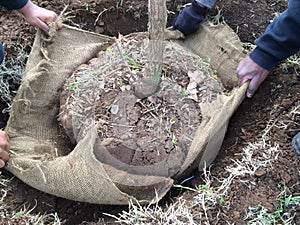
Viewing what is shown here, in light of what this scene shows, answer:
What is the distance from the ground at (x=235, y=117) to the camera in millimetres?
1325

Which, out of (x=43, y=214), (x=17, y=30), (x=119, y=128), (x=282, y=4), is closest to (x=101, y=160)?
(x=119, y=128)

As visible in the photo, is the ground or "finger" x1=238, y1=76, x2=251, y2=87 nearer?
the ground

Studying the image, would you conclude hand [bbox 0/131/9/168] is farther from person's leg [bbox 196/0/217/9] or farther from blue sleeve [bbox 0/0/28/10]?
person's leg [bbox 196/0/217/9]

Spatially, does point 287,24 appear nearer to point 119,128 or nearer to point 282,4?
point 282,4

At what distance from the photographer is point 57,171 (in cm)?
140

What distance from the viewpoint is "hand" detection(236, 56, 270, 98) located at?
1584 millimetres

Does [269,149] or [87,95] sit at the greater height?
[269,149]

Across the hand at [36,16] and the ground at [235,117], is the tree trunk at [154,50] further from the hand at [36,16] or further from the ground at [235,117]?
the hand at [36,16]

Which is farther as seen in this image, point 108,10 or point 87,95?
point 108,10

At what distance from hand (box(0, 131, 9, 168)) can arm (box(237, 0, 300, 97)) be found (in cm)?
83

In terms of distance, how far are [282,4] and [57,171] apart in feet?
3.84

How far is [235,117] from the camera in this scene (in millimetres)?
1645

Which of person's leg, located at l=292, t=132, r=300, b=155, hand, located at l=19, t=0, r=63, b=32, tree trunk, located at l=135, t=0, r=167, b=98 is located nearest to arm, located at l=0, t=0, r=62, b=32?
hand, located at l=19, t=0, r=63, b=32

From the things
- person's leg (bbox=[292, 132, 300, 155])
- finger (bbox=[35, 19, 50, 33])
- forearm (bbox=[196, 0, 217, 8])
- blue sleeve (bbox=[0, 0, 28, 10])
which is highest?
forearm (bbox=[196, 0, 217, 8])
